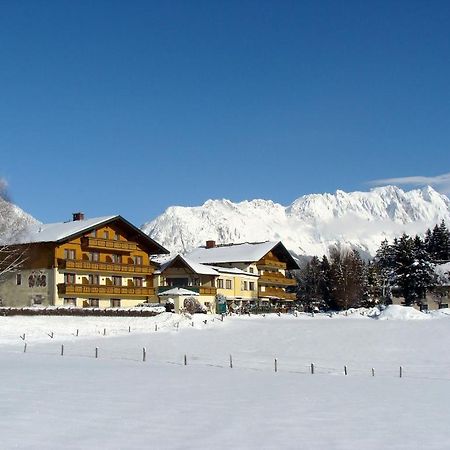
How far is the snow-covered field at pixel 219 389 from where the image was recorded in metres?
13.6

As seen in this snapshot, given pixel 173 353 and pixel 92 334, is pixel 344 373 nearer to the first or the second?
pixel 173 353

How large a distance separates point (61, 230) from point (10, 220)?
882 centimetres

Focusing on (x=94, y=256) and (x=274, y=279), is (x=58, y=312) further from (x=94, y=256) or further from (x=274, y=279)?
(x=274, y=279)

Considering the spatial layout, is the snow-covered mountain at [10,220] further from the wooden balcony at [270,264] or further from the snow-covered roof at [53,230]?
the wooden balcony at [270,264]

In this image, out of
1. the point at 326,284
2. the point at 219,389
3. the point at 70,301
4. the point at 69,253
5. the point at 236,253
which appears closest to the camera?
the point at 219,389

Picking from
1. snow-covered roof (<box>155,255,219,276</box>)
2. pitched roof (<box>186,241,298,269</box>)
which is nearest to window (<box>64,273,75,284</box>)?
snow-covered roof (<box>155,255,219,276</box>)

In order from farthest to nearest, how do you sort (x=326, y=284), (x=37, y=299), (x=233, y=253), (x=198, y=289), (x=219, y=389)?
(x=326, y=284) < (x=233, y=253) < (x=198, y=289) < (x=37, y=299) < (x=219, y=389)

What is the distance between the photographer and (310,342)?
44625 mm

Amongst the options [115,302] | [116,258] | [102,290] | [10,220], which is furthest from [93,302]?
[10,220]

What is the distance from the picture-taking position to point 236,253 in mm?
94438

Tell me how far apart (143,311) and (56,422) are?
42573 millimetres

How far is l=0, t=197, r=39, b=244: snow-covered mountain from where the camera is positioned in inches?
2186

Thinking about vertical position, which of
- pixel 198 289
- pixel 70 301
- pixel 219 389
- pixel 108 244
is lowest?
pixel 219 389

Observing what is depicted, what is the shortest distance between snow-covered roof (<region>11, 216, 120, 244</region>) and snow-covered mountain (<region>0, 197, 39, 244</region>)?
643 mm
